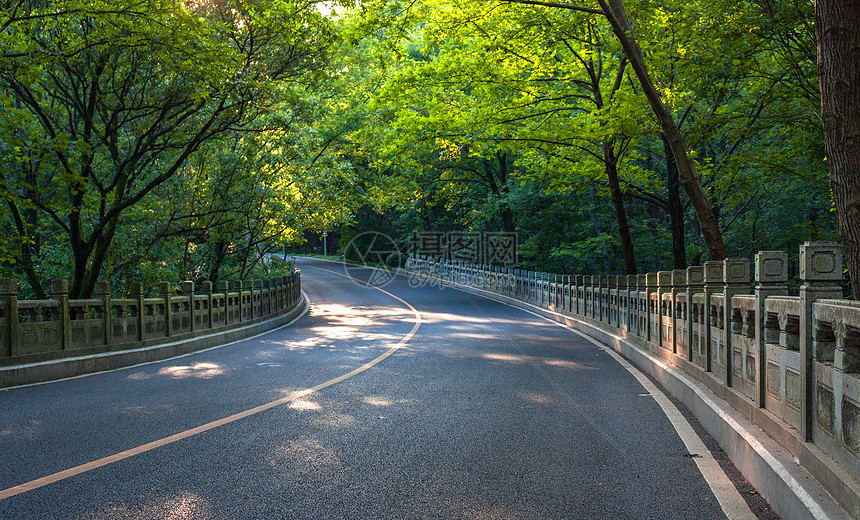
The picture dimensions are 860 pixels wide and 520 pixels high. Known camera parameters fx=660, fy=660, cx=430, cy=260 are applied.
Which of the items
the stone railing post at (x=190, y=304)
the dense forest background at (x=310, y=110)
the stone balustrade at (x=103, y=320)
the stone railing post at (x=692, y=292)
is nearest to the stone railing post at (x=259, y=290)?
the stone balustrade at (x=103, y=320)

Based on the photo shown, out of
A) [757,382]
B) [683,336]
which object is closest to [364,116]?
[683,336]

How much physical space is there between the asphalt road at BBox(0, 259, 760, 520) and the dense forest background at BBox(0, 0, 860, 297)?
495 cm

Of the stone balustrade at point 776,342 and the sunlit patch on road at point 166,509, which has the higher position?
the stone balustrade at point 776,342

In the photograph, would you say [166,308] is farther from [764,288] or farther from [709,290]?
[764,288]

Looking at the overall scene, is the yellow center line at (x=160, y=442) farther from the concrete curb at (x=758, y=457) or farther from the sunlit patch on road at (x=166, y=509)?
the concrete curb at (x=758, y=457)

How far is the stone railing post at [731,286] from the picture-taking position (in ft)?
20.7

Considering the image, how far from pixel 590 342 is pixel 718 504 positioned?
400 inches

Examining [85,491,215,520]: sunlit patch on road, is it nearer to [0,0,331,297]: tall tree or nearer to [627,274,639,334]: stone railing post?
[0,0,331,297]: tall tree

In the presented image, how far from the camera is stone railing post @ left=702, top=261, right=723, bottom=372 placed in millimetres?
7133

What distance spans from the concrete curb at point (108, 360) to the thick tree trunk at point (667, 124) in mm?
10008

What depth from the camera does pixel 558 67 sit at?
18953 mm

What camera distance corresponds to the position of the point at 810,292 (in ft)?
13.5

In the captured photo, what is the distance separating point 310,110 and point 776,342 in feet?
52.0

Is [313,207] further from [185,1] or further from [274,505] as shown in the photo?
[274,505]
